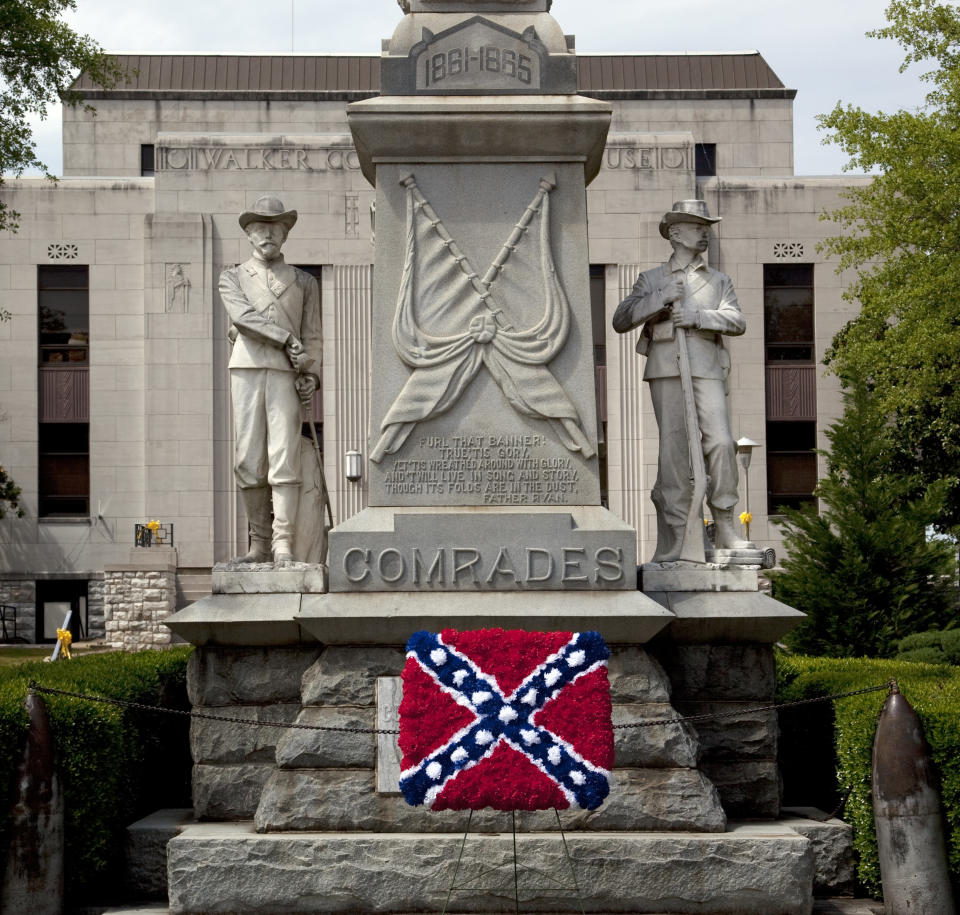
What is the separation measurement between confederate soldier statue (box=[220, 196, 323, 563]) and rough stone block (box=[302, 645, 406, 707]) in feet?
3.21

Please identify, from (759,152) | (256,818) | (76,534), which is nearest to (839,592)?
(256,818)

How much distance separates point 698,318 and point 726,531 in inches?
56.5

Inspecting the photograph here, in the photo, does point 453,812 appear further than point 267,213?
Result: No

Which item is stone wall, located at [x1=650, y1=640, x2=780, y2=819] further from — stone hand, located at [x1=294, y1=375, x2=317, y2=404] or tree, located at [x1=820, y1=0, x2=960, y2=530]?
tree, located at [x1=820, y1=0, x2=960, y2=530]

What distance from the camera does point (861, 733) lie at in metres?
9.34

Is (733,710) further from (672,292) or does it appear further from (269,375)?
(269,375)

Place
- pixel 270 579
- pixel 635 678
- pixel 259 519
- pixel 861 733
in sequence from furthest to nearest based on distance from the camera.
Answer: pixel 259 519 → pixel 270 579 → pixel 861 733 → pixel 635 678

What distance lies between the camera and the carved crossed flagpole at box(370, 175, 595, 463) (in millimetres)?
9609

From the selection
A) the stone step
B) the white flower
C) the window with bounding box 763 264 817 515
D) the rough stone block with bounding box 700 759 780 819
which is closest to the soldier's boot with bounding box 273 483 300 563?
the stone step

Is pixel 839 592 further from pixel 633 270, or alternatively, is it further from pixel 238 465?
pixel 633 270

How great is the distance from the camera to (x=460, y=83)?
982cm

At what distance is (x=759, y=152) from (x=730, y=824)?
126 feet

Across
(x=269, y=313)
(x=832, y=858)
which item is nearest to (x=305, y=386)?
(x=269, y=313)

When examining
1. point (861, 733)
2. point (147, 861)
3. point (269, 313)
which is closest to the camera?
point (147, 861)
